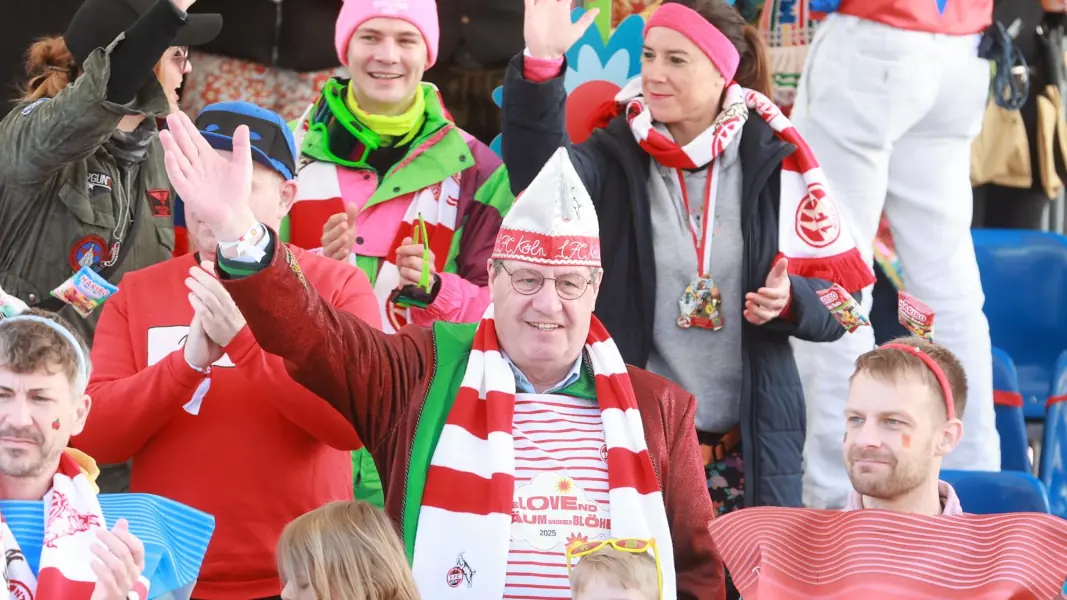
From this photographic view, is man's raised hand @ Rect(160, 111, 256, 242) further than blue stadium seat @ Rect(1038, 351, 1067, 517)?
No

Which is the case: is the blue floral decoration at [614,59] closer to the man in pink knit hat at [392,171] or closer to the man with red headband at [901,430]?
the man in pink knit hat at [392,171]

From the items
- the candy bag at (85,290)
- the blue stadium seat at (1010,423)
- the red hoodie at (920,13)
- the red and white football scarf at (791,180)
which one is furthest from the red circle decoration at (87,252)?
the blue stadium seat at (1010,423)

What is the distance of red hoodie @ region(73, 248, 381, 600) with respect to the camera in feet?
11.3

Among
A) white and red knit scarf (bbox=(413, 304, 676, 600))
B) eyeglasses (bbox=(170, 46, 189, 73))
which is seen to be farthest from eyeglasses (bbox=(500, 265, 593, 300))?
eyeglasses (bbox=(170, 46, 189, 73))

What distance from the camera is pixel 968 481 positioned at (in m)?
4.18

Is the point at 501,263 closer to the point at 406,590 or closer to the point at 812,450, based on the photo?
the point at 406,590

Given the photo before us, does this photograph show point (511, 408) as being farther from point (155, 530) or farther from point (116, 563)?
point (116, 563)

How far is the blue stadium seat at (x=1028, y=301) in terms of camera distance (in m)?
5.88

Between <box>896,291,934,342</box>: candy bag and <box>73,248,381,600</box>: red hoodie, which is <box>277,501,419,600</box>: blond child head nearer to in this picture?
<box>73,248,381,600</box>: red hoodie

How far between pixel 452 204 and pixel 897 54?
1.71m

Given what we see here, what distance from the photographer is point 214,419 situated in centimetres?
352

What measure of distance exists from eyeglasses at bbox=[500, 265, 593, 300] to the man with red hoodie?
1.31ft

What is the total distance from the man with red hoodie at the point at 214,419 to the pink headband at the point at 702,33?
125 centimetres

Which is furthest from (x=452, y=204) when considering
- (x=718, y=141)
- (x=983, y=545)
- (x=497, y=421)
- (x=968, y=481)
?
(x=983, y=545)
